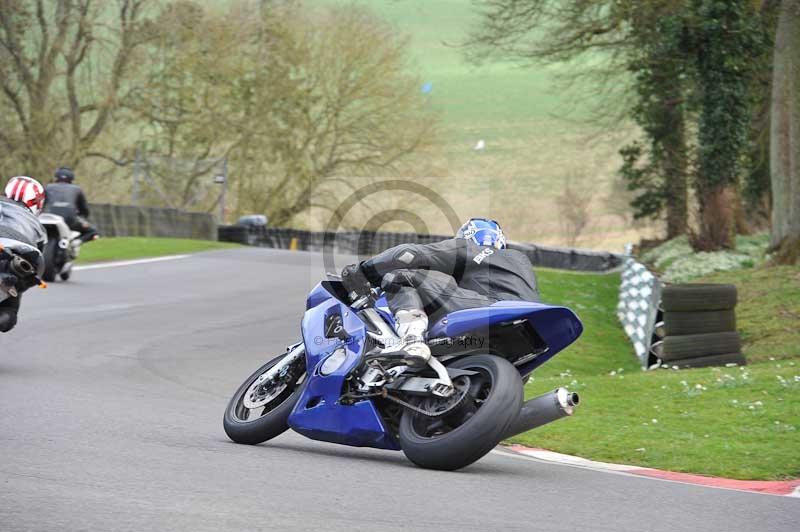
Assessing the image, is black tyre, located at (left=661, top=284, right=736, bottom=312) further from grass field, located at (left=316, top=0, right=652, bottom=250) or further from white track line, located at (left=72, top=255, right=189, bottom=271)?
grass field, located at (left=316, top=0, right=652, bottom=250)

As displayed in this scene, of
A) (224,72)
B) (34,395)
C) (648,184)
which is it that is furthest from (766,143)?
(34,395)

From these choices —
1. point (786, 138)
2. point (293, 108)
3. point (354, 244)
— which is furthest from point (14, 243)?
point (293, 108)

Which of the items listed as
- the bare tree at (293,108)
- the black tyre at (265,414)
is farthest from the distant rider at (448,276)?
the bare tree at (293,108)

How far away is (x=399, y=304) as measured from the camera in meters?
7.75

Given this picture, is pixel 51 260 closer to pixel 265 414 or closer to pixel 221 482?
pixel 265 414

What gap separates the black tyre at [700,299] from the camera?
15312 millimetres

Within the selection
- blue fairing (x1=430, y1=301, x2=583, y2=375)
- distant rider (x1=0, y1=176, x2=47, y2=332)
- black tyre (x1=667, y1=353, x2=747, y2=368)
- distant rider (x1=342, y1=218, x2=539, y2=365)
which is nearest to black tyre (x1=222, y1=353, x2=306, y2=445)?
distant rider (x1=342, y1=218, x2=539, y2=365)

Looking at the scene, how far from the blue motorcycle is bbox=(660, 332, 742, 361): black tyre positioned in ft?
24.9

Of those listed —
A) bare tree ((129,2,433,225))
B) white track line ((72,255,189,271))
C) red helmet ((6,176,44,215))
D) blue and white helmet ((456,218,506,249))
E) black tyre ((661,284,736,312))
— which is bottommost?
white track line ((72,255,189,271))

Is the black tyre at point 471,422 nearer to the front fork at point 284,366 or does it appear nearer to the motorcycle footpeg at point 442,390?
the motorcycle footpeg at point 442,390

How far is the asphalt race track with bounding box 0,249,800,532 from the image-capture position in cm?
562

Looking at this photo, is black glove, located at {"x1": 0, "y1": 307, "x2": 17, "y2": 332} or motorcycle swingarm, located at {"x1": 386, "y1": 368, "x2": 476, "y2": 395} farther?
black glove, located at {"x1": 0, "y1": 307, "x2": 17, "y2": 332}

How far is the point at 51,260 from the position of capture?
65.9ft

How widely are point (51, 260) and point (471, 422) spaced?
14.3 m
